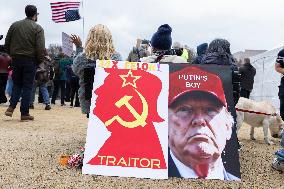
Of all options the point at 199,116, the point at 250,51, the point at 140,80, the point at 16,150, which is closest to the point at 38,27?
the point at 16,150

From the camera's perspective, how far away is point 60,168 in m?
4.95

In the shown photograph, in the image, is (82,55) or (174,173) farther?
(82,55)

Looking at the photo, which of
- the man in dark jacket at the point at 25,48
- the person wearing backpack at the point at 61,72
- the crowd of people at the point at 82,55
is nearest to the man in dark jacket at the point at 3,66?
the crowd of people at the point at 82,55

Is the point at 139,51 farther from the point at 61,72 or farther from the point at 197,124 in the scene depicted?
the point at 61,72

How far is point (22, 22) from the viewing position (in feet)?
28.2

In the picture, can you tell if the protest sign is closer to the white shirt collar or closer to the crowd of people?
the white shirt collar

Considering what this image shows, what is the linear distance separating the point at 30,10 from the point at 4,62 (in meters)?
3.09

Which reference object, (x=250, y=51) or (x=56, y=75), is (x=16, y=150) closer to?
(x=56, y=75)

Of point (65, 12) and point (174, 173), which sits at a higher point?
point (65, 12)

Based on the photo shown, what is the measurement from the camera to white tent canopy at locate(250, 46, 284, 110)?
1505cm

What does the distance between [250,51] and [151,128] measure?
2067cm

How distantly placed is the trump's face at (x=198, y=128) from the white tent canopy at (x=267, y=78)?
9812mm

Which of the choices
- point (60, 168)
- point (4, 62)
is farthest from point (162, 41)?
point (4, 62)

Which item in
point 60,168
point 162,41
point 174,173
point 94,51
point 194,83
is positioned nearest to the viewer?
point 174,173
